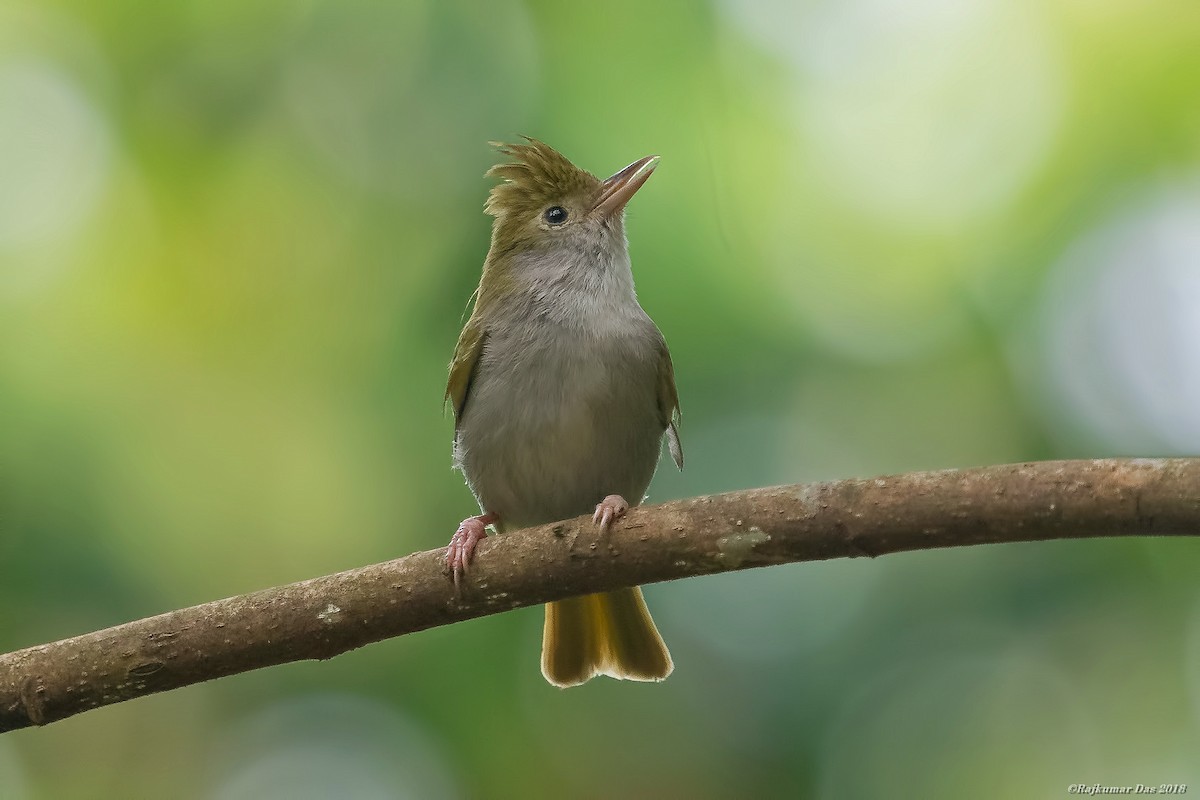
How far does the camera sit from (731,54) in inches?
228

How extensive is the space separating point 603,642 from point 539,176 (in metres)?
1.85

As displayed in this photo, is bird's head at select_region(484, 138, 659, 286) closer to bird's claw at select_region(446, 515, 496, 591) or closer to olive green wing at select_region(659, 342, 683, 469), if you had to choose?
olive green wing at select_region(659, 342, 683, 469)

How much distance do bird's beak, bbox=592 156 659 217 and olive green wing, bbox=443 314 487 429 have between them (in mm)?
699

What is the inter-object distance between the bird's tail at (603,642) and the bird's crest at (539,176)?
1.61 metres

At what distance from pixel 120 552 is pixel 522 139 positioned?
244 centimetres

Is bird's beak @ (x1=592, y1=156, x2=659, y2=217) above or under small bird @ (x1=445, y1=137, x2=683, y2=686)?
above

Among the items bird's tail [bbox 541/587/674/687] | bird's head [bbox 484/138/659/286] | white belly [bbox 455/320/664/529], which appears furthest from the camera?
bird's head [bbox 484/138/659/286]

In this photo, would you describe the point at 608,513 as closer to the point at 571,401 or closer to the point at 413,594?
the point at 413,594

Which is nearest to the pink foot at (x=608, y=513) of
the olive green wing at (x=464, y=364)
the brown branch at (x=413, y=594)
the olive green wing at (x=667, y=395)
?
the brown branch at (x=413, y=594)

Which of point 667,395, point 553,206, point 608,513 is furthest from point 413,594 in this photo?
point 553,206

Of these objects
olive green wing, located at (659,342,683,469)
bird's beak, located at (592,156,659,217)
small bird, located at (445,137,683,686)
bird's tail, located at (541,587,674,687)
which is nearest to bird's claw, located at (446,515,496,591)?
small bird, located at (445,137,683,686)

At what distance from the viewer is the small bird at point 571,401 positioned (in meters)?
4.13

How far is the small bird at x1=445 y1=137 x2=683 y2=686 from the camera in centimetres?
413

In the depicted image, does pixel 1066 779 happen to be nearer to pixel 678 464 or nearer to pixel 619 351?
pixel 678 464
